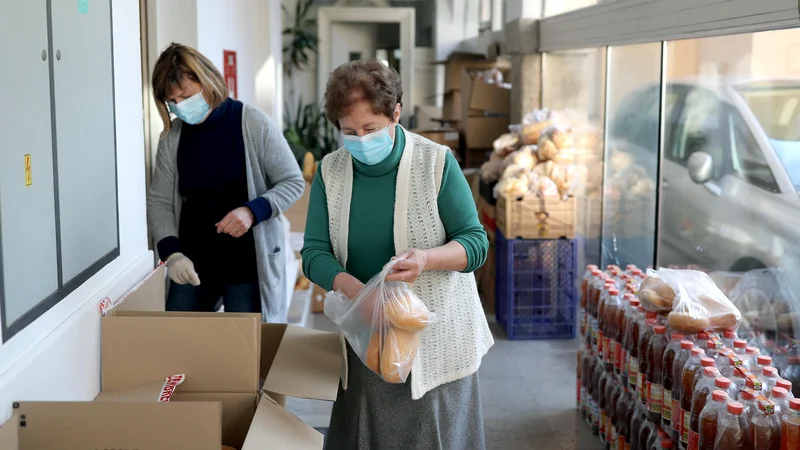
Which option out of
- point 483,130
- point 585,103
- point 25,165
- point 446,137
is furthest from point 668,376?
point 446,137

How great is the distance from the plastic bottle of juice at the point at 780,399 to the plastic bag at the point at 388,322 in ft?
2.87

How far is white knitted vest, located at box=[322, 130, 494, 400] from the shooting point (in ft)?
6.21

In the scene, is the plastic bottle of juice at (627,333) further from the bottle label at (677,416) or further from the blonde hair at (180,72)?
the blonde hair at (180,72)

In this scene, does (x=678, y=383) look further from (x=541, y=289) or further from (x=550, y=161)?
(x=550, y=161)

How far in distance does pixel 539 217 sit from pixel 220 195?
2.48m

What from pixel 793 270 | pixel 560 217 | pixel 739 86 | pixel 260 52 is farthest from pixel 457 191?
pixel 260 52

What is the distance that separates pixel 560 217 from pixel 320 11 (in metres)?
7.50

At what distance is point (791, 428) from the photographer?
6.39ft

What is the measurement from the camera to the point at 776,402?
6.68 ft

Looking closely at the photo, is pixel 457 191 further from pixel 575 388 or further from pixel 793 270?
pixel 575 388

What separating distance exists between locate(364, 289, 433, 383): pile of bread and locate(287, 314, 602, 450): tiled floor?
1606mm

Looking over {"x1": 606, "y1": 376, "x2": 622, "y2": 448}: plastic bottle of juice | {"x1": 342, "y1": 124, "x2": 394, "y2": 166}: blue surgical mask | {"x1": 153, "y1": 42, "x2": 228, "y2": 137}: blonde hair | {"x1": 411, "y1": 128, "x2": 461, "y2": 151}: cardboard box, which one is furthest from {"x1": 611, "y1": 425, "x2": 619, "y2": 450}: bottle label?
{"x1": 411, "y1": 128, "x2": 461, "y2": 151}: cardboard box

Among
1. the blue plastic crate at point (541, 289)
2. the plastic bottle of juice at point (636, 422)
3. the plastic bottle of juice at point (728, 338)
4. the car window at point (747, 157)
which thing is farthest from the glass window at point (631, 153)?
the plastic bottle of juice at point (728, 338)

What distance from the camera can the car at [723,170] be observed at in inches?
106
